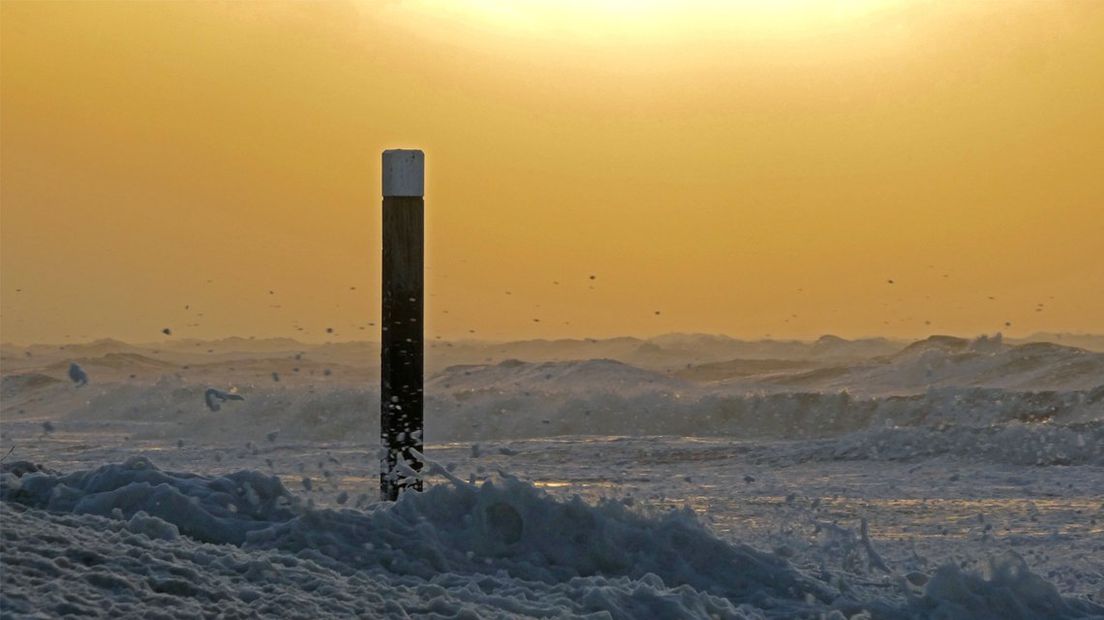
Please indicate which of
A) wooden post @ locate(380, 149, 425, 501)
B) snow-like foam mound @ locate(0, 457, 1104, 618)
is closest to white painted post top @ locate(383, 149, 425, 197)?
wooden post @ locate(380, 149, 425, 501)

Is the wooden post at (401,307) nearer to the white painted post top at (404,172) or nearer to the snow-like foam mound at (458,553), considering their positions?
the white painted post top at (404,172)

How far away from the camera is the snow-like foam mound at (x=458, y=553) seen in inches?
231

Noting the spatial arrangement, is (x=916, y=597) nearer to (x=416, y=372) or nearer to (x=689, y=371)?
(x=416, y=372)

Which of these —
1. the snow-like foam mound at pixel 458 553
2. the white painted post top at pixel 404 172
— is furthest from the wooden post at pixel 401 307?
the snow-like foam mound at pixel 458 553

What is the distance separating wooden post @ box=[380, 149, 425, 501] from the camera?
8828 mm

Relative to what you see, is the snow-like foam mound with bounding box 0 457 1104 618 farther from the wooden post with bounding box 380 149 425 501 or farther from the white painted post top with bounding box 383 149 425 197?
the white painted post top with bounding box 383 149 425 197

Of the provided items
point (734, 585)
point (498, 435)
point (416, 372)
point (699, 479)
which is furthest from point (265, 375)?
point (734, 585)

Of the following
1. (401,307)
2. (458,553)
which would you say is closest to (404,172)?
(401,307)

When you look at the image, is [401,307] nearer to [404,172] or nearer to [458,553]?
[404,172]

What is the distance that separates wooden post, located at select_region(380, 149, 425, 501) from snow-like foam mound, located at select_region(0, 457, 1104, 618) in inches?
55.3

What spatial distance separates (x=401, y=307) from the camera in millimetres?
8875

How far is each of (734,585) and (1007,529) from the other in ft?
12.3

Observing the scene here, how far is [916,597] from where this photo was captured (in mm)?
7027

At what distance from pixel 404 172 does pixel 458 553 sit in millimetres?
2809
